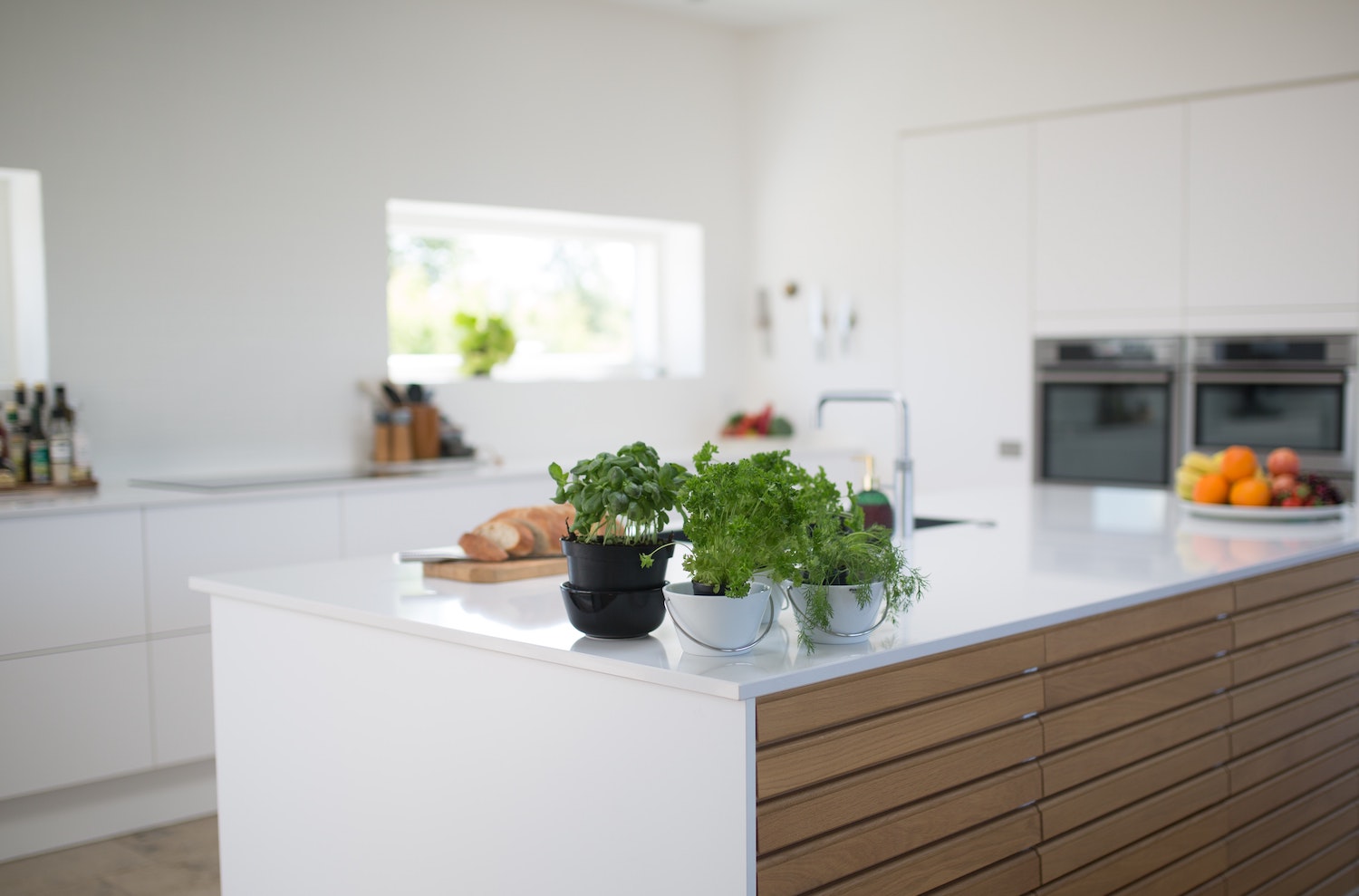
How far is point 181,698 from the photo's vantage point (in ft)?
11.0

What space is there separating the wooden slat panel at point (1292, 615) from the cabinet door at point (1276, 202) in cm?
174

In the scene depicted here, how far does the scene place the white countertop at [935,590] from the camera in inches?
60.0

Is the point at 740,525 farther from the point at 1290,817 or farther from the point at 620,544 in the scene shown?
the point at 1290,817

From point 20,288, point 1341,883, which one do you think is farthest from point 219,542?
point 1341,883

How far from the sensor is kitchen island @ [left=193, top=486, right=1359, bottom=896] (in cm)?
148

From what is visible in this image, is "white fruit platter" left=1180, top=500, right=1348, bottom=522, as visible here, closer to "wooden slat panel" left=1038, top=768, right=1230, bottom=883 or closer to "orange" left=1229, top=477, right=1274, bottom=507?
"orange" left=1229, top=477, right=1274, bottom=507

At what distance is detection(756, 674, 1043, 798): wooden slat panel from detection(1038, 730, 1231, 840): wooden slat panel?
18 centimetres

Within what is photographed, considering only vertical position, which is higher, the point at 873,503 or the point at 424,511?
the point at 873,503

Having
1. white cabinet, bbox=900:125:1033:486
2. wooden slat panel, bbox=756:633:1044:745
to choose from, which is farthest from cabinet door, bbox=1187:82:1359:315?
wooden slat panel, bbox=756:633:1044:745

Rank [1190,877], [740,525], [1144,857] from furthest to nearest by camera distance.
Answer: [1190,877] → [1144,857] → [740,525]

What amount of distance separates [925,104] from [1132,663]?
341 centimetres

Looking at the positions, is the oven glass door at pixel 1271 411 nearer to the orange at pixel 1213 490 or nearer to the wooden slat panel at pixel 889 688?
the orange at pixel 1213 490

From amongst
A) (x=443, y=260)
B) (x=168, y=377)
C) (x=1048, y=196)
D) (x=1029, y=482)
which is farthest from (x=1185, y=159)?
(x=168, y=377)

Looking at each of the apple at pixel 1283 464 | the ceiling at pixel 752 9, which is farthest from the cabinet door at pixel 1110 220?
the apple at pixel 1283 464
